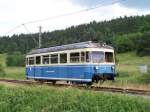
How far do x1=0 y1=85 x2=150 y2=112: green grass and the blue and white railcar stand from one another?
1003 cm

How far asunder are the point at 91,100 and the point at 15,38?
371 ft

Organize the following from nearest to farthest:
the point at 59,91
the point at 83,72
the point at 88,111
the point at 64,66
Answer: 1. the point at 88,111
2. the point at 59,91
3. the point at 83,72
4. the point at 64,66

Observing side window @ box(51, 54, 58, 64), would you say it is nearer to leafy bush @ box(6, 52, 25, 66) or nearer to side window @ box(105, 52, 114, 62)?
side window @ box(105, 52, 114, 62)

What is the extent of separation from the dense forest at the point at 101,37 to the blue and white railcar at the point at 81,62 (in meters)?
66.1

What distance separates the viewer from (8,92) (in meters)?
17.3

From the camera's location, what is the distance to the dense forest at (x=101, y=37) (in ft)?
338

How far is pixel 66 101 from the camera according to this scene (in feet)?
46.3

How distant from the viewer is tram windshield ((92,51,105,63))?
27094mm

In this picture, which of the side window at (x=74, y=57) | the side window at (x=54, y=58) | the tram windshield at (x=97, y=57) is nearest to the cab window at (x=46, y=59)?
the side window at (x=54, y=58)

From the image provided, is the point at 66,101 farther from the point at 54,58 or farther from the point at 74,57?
the point at 54,58

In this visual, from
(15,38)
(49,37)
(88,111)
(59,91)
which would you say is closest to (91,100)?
(88,111)

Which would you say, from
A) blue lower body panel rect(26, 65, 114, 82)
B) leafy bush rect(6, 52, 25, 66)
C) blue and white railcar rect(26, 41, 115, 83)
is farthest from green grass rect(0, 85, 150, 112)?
leafy bush rect(6, 52, 25, 66)

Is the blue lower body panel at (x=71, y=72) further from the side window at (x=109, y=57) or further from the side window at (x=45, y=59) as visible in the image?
the side window at (x=109, y=57)

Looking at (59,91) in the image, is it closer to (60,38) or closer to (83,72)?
(83,72)
